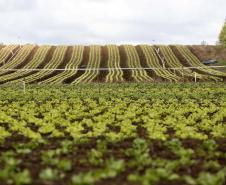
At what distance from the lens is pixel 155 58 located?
74.3m

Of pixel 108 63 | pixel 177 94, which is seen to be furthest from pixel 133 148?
pixel 108 63

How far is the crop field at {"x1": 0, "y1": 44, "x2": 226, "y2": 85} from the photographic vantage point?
56.8 m

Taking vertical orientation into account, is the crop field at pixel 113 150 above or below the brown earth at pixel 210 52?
below

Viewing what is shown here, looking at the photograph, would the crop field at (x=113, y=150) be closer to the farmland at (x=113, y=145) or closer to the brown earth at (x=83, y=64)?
the farmland at (x=113, y=145)

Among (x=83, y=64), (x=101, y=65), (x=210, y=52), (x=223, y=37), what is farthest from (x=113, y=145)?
(x=223, y=37)

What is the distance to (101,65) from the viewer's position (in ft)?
230

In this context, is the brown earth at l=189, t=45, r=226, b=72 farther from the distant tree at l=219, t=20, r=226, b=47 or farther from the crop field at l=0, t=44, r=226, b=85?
the crop field at l=0, t=44, r=226, b=85

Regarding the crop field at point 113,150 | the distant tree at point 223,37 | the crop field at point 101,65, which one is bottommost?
the crop field at point 113,150

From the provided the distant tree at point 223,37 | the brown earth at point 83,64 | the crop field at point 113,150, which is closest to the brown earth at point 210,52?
the distant tree at point 223,37

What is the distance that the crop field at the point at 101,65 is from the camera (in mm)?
56781

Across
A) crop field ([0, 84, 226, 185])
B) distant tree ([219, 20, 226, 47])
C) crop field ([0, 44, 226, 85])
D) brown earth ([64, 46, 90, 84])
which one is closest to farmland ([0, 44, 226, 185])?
crop field ([0, 84, 226, 185])

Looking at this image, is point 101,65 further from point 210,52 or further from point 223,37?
point 223,37

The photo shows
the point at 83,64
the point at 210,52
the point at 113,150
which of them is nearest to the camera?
the point at 113,150

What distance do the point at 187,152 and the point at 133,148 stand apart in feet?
5.22
